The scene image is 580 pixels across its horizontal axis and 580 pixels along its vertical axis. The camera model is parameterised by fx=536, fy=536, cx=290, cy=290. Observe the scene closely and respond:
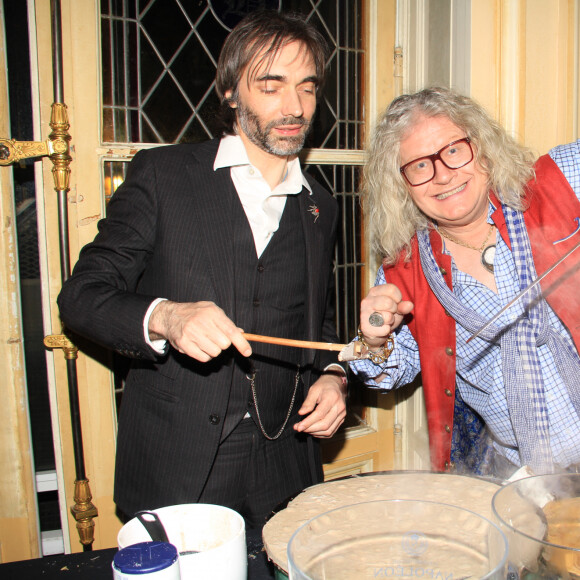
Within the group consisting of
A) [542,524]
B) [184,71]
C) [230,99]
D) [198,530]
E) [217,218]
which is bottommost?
[198,530]

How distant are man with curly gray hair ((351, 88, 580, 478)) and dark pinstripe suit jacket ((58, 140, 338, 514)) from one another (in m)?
0.50

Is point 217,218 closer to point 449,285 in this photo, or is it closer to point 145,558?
point 449,285

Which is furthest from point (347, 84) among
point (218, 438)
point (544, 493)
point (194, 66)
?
point (544, 493)

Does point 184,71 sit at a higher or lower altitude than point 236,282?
higher

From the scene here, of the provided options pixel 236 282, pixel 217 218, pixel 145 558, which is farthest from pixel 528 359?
pixel 145 558

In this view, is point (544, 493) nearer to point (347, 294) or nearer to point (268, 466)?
point (268, 466)

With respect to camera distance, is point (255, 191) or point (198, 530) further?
point (255, 191)

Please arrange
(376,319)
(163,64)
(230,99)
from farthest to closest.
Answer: (163,64) < (230,99) < (376,319)

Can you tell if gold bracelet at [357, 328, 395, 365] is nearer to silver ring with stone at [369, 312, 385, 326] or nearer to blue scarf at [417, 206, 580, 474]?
silver ring with stone at [369, 312, 385, 326]

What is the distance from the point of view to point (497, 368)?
167 centimetres

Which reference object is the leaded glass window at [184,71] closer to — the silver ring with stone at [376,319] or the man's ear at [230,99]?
the man's ear at [230,99]

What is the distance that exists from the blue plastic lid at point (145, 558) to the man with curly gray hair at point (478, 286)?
2.78ft

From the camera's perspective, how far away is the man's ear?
1882mm

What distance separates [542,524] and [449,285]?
1.13m
